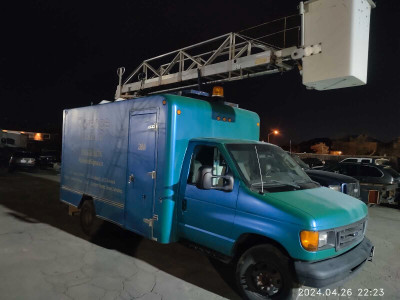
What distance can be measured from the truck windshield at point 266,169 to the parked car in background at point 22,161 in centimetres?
1890

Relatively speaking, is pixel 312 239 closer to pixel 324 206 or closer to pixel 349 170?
pixel 324 206

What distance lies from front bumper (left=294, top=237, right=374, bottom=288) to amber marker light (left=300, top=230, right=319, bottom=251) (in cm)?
19

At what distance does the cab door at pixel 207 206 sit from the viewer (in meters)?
3.99

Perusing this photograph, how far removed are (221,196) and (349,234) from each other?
1.66 meters

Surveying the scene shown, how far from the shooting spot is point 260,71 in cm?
666

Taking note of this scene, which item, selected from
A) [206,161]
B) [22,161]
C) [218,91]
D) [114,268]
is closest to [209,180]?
[206,161]

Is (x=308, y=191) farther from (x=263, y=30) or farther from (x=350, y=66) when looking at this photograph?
(x=263, y=30)

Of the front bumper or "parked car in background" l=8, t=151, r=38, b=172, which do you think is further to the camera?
"parked car in background" l=8, t=151, r=38, b=172

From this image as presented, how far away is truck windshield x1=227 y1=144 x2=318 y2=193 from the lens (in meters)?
4.00

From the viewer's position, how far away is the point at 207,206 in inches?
165

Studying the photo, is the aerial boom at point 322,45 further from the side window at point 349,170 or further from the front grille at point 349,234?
the side window at point 349,170

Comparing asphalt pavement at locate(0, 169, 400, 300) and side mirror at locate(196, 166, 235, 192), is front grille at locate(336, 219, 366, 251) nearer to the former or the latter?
asphalt pavement at locate(0, 169, 400, 300)

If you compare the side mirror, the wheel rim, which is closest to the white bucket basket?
the side mirror

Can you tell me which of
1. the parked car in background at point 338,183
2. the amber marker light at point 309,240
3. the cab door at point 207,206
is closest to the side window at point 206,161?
the cab door at point 207,206
